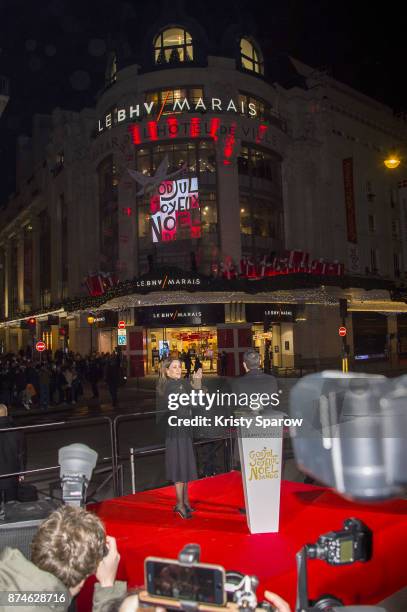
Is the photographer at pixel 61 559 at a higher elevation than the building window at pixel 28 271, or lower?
lower

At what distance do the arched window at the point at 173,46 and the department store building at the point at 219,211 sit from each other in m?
0.11

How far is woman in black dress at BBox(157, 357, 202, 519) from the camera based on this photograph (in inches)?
242

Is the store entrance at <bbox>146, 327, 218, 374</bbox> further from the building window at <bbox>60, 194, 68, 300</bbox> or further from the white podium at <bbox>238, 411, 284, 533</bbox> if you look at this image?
the white podium at <bbox>238, 411, 284, 533</bbox>

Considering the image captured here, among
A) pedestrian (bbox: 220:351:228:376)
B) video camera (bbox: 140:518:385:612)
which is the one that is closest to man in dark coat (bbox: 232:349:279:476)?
video camera (bbox: 140:518:385:612)

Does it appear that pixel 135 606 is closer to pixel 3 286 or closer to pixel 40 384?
pixel 40 384

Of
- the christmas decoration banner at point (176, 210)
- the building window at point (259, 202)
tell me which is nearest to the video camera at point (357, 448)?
the christmas decoration banner at point (176, 210)

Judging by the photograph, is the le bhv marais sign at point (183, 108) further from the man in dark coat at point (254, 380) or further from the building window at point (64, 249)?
the man in dark coat at point (254, 380)

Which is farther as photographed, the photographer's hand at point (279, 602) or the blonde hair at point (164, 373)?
the blonde hair at point (164, 373)

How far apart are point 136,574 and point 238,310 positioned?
31593 millimetres

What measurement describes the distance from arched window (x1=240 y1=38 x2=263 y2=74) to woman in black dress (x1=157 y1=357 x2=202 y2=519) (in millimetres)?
39377

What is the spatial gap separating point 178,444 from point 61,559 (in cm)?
400

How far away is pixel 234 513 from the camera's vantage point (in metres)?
6.16

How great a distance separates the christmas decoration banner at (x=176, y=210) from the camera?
3584cm

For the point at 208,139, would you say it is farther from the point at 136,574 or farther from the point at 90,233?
the point at 136,574
